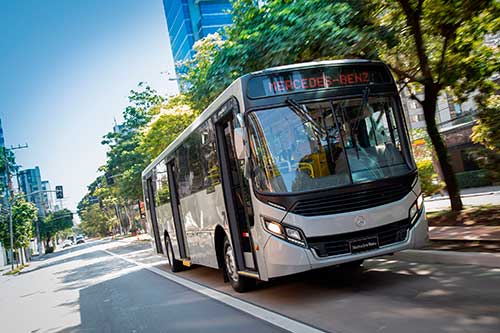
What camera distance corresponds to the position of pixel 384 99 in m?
7.74

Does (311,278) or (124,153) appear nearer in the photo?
(311,278)

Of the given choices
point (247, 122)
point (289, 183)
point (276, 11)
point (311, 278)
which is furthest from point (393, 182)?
point (276, 11)

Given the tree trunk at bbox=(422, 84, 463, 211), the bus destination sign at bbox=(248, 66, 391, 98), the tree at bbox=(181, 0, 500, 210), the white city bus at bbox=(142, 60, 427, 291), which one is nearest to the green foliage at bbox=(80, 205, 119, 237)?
the tree at bbox=(181, 0, 500, 210)

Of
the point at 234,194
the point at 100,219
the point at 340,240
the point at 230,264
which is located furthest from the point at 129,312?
the point at 100,219

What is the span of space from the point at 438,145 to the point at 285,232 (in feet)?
23.3

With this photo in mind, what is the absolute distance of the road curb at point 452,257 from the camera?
298 inches

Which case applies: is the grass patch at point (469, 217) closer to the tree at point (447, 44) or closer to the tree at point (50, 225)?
the tree at point (447, 44)

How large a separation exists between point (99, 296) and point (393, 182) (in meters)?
8.37

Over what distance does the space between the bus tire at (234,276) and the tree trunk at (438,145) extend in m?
6.18

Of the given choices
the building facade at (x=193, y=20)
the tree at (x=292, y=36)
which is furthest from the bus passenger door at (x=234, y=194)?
the building facade at (x=193, y=20)

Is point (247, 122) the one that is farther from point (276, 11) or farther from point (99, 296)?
point (99, 296)

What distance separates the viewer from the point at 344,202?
269 inches

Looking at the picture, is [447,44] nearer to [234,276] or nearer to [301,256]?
[234,276]

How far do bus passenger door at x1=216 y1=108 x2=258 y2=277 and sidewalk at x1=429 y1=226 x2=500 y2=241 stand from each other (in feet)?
13.4
